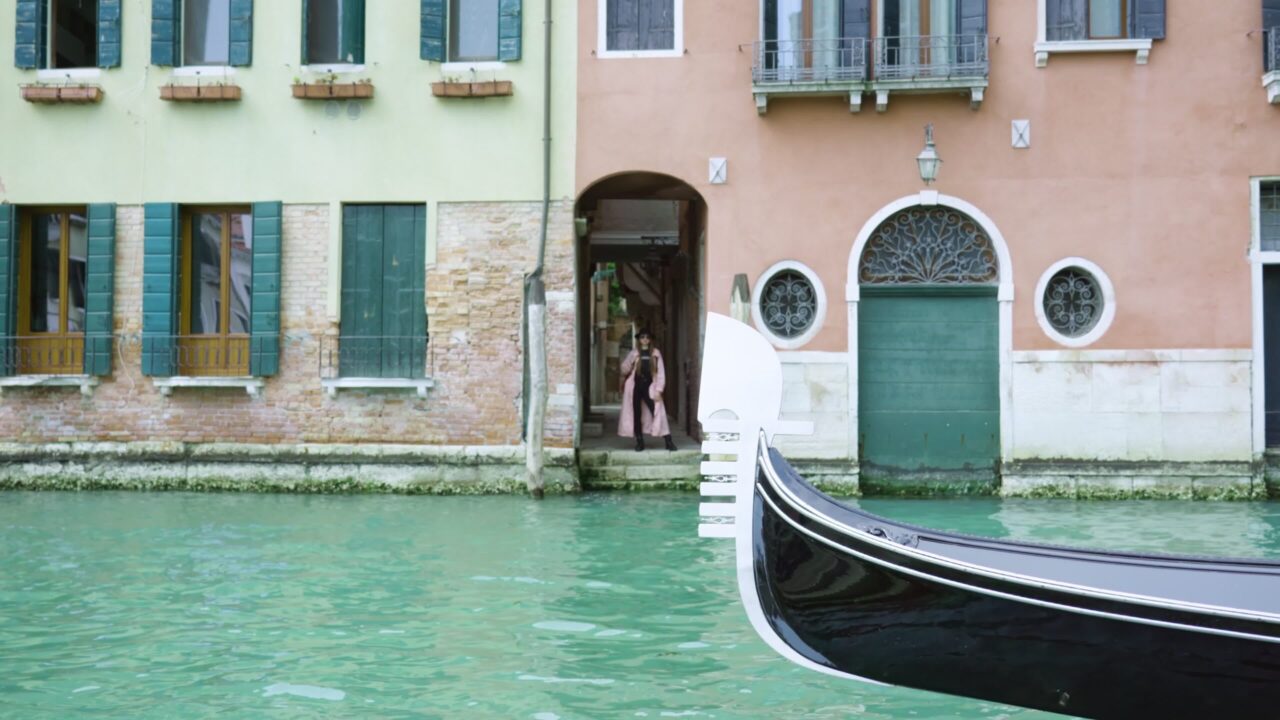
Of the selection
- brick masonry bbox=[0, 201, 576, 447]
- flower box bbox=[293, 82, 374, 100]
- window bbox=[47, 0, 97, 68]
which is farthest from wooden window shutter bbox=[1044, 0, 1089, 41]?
window bbox=[47, 0, 97, 68]

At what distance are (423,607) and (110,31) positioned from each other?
7.13 m

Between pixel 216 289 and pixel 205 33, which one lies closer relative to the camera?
pixel 205 33

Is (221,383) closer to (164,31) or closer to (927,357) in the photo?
(164,31)

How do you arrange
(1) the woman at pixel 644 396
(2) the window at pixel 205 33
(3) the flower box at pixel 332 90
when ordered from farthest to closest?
1. (1) the woman at pixel 644 396
2. (2) the window at pixel 205 33
3. (3) the flower box at pixel 332 90

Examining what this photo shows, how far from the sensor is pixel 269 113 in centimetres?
1076

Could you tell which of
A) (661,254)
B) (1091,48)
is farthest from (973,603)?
(661,254)

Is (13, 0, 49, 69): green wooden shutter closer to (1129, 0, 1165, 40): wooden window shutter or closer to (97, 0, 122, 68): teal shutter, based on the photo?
(97, 0, 122, 68): teal shutter

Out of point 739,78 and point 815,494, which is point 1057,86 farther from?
point 815,494

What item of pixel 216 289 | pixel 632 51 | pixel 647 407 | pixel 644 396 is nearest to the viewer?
pixel 632 51

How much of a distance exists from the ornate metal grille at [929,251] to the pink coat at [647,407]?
211 cm

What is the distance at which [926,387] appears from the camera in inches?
417

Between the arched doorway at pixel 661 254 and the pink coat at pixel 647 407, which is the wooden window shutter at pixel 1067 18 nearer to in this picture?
the arched doorway at pixel 661 254

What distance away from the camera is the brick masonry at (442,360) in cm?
1062

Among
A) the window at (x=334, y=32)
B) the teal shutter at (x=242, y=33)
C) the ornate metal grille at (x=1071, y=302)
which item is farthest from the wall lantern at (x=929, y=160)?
the teal shutter at (x=242, y=33)
